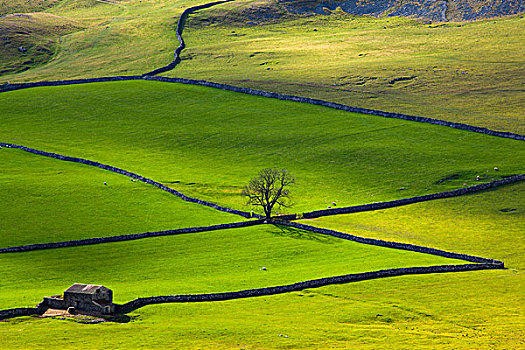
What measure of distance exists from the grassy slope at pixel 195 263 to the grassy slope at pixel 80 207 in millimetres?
3055

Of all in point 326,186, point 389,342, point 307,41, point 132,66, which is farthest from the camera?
point 307,41

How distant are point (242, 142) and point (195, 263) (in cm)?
3543

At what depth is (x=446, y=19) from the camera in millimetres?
146125

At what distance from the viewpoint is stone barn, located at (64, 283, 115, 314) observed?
39781mm

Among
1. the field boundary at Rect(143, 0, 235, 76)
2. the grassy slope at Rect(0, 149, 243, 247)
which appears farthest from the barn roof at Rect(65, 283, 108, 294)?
the field boundary at Rect(143, 0, 235, 76)

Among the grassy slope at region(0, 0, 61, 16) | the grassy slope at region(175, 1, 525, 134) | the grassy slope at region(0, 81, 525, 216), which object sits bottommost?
the grassy slope at region(0, 81, 525, 216)

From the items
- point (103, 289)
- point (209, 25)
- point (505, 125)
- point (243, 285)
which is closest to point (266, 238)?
point (243, 285)

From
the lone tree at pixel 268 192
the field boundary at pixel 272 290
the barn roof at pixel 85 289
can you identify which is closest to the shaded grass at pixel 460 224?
the lone tree at pixel 268 192

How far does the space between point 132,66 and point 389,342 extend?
97.1 meters

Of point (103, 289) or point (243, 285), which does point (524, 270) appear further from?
point (103, 289)

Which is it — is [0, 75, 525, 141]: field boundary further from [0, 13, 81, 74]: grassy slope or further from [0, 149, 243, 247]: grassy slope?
[0, 149, 243, 247]: grassy slope

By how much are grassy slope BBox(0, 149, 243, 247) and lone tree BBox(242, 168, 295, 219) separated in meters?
2.92

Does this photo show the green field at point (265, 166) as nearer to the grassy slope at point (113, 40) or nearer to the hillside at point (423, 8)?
the grassy slope at point (113, 40)

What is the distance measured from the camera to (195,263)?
5075cm
